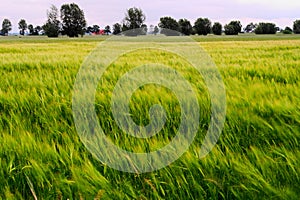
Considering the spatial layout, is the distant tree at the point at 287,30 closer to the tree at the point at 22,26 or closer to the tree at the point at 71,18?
the tree at the point at 71,18

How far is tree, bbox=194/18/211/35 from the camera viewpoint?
7144 centimetres

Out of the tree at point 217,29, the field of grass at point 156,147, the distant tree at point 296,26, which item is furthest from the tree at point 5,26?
the field of grass at point 156,147

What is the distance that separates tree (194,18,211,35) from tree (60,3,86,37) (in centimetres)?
2344

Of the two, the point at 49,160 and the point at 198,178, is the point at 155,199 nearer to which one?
the point at 198,178

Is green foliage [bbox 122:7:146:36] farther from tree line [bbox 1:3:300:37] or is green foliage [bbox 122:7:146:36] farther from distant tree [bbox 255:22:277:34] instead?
distant tree [bbox 255:22:277:34]

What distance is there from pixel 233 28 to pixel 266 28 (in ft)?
23.6

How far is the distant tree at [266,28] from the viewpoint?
74625 mm

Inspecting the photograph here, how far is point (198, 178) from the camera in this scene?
1.37 meters

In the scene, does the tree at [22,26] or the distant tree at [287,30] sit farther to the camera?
the tree at [22,26]

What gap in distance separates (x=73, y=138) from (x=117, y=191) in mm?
491

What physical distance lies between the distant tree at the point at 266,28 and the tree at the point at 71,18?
3813 cm

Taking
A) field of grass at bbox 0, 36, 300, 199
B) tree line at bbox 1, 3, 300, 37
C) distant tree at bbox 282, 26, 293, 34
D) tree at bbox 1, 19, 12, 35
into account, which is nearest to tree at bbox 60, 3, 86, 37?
tree line at bbox 1, 3, 300, 37

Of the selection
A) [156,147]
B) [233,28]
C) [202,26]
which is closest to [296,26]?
[233,28]

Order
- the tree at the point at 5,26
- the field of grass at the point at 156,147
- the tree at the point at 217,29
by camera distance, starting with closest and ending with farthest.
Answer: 1. the field of grass at the point at 156,147
2. the tree at the point at 217,29
3. the tree at the point at 5,26
